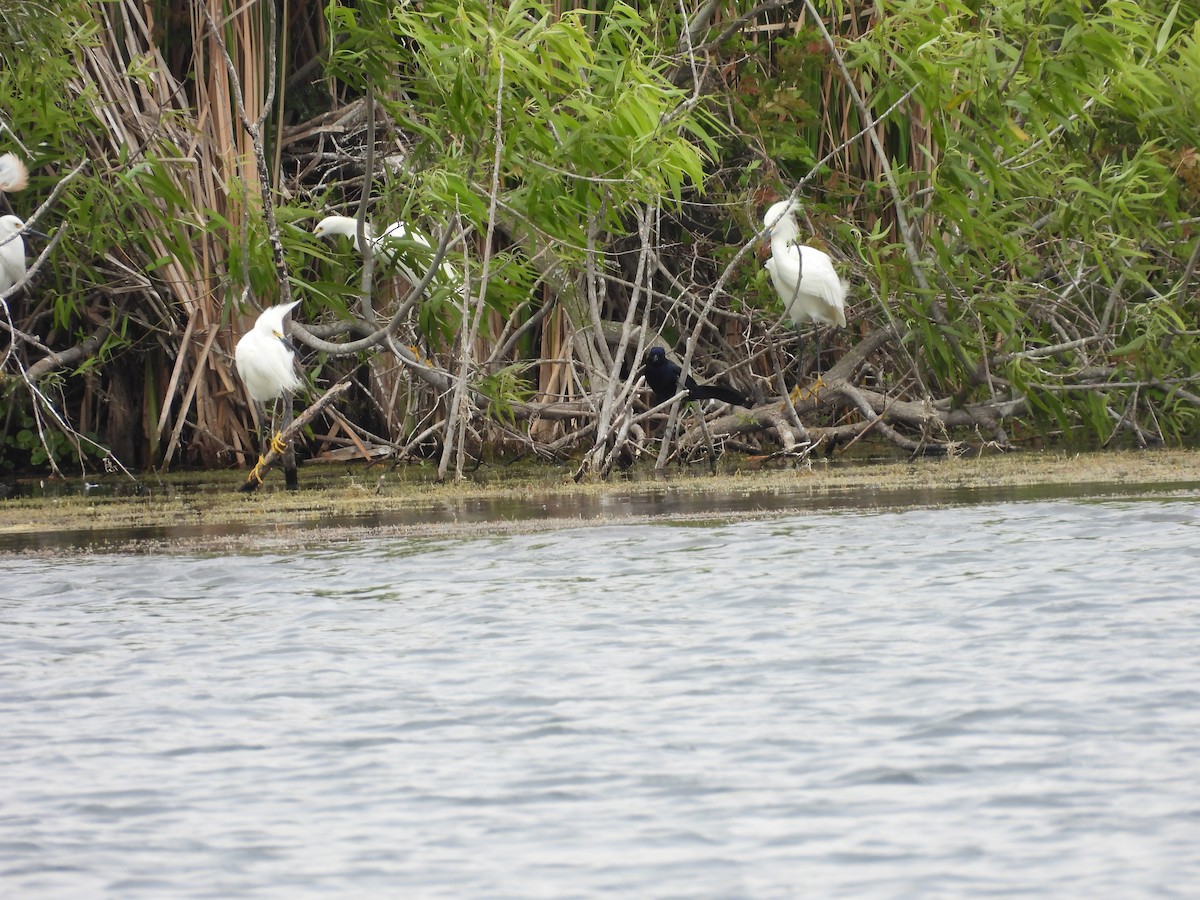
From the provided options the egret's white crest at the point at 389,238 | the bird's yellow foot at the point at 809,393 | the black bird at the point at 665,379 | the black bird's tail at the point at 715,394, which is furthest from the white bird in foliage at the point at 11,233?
the bird's yellow foot at the point at 809,393

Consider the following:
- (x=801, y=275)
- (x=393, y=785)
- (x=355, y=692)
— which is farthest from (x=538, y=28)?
(x=393, y=785)

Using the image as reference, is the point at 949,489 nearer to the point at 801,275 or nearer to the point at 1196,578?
the point at 801,275

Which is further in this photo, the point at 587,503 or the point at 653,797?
the point at 587,503

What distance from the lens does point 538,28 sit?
809 centimetres

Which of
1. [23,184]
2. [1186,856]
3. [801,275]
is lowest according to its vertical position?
[1186,856]

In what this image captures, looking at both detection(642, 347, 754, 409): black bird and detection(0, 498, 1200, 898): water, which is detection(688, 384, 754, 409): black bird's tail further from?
detection(0, 498, 1200, 898): water

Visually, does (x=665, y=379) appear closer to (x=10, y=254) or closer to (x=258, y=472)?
(x=258, y=472)

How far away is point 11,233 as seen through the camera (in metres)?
9.71

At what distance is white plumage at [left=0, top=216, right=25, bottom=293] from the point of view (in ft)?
31.7

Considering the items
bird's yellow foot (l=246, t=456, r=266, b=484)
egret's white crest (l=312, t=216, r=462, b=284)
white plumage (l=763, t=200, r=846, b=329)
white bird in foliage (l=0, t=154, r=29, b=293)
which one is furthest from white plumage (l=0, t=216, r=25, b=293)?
white plumage (l=763, t=200, r=846, b=329)

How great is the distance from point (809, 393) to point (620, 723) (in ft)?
22.0

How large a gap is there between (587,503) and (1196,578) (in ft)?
11.0

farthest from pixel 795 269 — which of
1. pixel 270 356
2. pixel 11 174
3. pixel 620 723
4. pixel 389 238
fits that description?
pixel 620 723

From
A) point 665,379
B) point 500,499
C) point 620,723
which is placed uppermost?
point 665,379
